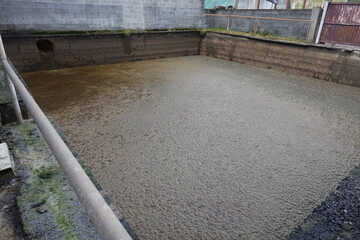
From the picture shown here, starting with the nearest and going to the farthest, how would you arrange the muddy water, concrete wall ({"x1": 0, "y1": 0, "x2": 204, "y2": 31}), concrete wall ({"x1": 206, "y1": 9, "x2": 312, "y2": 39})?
the muddy water, concrete wall ({"x1": 0, "y1": 0, "x2": 204, "y2": 31}), concrete wall ({"x1": 206, "y1": 9, "x2": 312, "y2": 39})

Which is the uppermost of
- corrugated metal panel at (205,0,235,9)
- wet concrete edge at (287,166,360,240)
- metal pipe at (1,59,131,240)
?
corrugated metal panel at (205,0,235,9)

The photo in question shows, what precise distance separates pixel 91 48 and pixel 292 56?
4842 mm

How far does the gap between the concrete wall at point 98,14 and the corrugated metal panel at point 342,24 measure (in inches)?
151

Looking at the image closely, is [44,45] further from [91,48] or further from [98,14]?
[98,14]

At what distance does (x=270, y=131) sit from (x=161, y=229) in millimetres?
1981

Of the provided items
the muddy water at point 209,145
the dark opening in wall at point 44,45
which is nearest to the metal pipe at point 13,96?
the muddy water at point 209,145

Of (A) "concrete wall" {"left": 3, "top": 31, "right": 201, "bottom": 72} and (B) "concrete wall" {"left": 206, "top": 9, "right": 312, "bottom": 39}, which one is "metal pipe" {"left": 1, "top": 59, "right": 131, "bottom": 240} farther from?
(B) "concrete wall" {"left": 206, "top": 9, "right": 312, "bottom": 39}

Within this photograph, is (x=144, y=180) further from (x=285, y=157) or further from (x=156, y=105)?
(x=156, y=105)

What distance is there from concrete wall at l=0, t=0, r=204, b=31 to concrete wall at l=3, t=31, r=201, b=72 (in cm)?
28

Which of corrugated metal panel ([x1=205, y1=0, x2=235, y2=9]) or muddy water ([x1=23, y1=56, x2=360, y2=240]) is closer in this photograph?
muddy water ([x1=23, y1=56, x2=360, y2=240])

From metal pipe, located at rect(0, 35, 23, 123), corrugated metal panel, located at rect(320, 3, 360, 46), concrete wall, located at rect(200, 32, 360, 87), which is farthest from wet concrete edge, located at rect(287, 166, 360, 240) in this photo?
corrugated metal panel, located at rect(320, 3, 360, 46)

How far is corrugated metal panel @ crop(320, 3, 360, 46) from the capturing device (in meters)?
5.50

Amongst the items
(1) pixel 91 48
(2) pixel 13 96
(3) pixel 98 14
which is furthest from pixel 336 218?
(3) pixel 98 14

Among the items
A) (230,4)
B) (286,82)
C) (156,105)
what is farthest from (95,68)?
(230,4)
